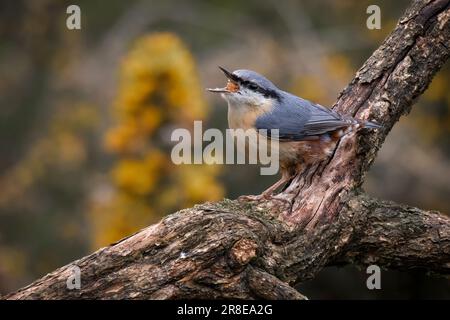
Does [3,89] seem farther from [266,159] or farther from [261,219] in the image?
[261,219]

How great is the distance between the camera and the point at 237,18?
37.8 feet

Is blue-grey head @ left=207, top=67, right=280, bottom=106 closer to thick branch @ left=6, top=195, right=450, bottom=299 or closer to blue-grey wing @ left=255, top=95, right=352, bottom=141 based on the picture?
blue-grey wing @ left=255, top=95, right=352, bottom=141

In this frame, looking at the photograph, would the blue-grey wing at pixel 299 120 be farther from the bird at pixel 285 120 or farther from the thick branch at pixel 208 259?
the thick branch at pixel 208 259

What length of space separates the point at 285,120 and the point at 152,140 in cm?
223

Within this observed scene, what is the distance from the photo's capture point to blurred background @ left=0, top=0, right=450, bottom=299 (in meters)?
6.58

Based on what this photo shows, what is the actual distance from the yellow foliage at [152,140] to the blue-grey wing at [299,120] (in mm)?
1905

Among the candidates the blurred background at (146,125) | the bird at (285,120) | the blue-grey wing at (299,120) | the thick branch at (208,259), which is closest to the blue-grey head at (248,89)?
the bird at (285,120)

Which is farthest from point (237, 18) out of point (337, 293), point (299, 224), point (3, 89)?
point (299, 224)

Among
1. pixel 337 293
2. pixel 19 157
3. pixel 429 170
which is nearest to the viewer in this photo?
pixel 337 293

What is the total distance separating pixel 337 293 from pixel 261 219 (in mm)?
4502

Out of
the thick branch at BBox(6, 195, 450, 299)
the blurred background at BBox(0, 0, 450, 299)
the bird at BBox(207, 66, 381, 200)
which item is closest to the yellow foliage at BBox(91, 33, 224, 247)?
the blurred background at BBox(0, 0, 450, 299)

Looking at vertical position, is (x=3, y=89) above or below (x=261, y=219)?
above

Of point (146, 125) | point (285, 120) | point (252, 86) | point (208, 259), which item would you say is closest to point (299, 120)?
Result: point (285, 120)
